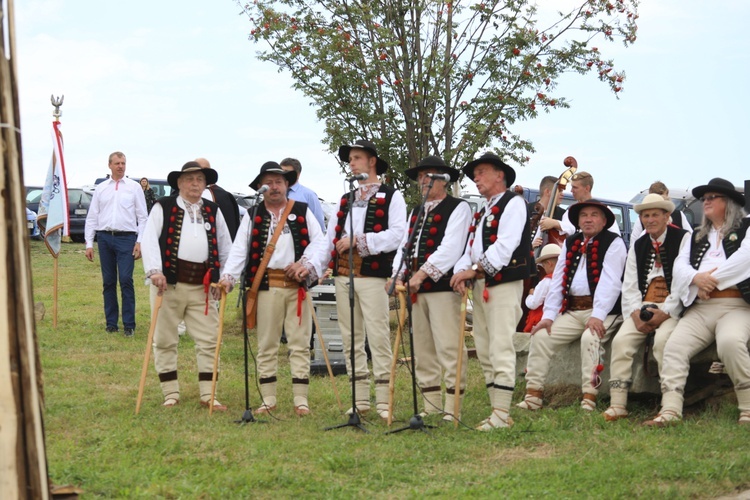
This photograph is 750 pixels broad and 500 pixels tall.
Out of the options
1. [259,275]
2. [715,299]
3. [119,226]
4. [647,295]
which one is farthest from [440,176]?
[119,226]

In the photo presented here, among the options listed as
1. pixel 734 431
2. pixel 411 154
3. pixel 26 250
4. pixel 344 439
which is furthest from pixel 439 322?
pixel 411 154

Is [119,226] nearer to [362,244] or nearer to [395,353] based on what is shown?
[362,244]

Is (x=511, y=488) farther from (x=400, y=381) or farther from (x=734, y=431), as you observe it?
(x=400, y=381)

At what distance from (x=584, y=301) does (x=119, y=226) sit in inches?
230

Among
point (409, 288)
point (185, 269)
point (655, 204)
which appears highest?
point (655, 204)

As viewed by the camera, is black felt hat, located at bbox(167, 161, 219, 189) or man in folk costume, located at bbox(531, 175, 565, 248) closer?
black felt hat, located at bbox(167, 161, 219, 189)

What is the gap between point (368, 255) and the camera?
745 cm

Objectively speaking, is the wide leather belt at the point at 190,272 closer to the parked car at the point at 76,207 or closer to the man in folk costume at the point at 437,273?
the man in folk costume at the point at 437,273

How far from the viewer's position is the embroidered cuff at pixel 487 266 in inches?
273

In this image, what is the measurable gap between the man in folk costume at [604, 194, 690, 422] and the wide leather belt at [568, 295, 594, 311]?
1.18 feet

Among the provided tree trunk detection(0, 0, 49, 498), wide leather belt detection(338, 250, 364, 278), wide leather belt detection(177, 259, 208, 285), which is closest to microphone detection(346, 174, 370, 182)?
wide leather belt detection(338, 250, 364, 278)

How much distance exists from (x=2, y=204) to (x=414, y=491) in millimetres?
2796

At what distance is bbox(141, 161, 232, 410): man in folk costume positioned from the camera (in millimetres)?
7875

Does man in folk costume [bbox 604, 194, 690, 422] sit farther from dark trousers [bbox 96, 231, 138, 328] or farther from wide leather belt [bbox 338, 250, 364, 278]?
dark trousers [bbox 96, 231, 138, 328]
